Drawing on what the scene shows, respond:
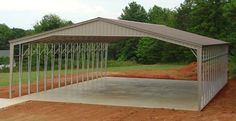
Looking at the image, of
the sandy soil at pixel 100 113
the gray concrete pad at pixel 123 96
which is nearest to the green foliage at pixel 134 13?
the gray concrete pad at pixel 123 96

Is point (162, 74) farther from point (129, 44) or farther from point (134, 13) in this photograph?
point (134, 13)

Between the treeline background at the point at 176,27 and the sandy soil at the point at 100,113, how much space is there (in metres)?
14.1

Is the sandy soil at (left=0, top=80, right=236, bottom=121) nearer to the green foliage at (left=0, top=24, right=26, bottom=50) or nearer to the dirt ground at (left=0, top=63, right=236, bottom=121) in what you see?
the dirt ground at (left=0, top=63, right=236, bottom=121)

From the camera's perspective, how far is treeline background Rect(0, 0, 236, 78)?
136ft

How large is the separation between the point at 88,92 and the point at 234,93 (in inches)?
294

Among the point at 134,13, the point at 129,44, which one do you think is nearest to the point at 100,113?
the point at 129,44

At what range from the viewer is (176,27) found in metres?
52.6

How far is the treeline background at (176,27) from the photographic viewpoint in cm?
4138

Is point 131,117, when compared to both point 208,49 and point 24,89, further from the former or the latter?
point 24,89

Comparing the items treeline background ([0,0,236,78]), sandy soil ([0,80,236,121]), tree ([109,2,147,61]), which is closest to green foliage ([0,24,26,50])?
treeline background ([0,0,236,78])

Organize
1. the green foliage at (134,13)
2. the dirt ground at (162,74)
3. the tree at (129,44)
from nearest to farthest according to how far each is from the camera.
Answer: the dirt ground at (162,74) → the tree at (129,44) → the green foliage at (134,13)

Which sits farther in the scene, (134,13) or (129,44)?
(134,13)

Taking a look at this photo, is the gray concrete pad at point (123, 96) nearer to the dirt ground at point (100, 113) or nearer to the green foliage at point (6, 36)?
the dirt ground at point (100, 113)

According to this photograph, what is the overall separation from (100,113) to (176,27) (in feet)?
127
